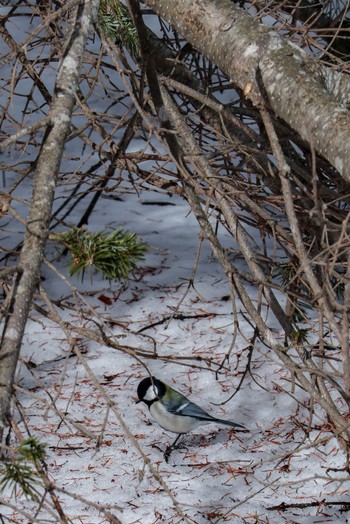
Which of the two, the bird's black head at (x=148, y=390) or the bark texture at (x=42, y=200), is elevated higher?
the bird's black head at (x=148, y=390)

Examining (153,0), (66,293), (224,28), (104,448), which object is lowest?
(104,448)

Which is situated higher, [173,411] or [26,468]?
[173,411]

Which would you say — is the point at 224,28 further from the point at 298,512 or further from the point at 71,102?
the point at 298,512

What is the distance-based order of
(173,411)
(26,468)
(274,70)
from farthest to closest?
(173,411) → (274,70) → (26,468)

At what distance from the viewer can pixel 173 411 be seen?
8.70ft

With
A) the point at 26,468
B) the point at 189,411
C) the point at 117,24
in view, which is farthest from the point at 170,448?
the point at 26,468

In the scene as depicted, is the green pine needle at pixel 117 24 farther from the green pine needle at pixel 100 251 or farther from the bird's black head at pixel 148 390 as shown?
the bird's black head at pixel 148 390

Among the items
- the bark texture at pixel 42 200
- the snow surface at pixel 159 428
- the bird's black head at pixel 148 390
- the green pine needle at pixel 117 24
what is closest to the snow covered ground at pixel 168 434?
the snow surface at pixel 159 428

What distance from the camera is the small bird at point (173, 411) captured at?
2.64m

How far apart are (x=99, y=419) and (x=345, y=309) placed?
189 centimetres

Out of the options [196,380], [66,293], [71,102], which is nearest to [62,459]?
[196,380]

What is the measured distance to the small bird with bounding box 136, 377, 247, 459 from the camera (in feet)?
8.66

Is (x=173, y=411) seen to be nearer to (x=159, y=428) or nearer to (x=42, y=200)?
(x=159, y=428)

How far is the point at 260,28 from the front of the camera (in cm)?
149
